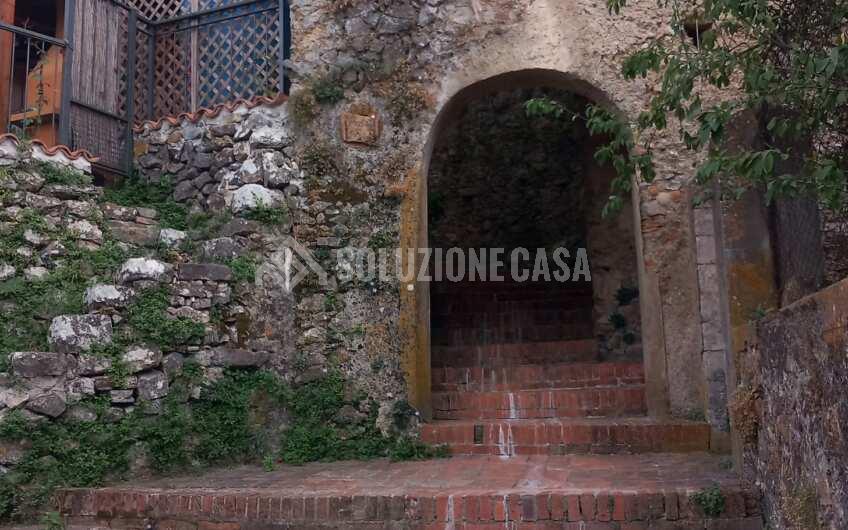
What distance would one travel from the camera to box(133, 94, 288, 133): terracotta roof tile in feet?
21.0

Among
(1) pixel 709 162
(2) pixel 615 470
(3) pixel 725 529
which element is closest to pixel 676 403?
(2) pixel 615 470

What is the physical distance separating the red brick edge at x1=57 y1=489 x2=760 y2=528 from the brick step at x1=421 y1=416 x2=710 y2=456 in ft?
4.60

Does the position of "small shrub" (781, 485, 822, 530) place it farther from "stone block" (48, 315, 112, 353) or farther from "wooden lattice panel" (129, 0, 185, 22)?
"wooden lattice panel" (129, 0, 185, 22)

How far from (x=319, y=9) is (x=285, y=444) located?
3386 mm

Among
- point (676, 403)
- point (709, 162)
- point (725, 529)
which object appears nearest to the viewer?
point (709, 162)

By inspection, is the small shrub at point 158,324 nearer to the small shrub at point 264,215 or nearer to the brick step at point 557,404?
the small shrub at point 264,215

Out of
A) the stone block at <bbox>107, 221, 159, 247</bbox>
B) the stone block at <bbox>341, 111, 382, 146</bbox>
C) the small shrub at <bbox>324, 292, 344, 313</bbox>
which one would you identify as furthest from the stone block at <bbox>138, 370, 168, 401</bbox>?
the stone block at <bbox>341, 111, 382, 146</bbox>

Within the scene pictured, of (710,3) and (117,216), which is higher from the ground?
(710,3)

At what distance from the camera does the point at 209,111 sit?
6.58 m

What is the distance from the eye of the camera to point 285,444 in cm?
561

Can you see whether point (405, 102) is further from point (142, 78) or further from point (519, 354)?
point (142, 78)

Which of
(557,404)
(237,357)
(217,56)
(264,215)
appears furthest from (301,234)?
(557,404)

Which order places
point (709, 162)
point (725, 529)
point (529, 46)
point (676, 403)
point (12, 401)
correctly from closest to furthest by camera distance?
point (709, 162) < point (725, 529) < point (12, 401) < point (676, 403) < point (529, 46)

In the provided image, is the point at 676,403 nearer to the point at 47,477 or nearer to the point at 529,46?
the point at 529,46
